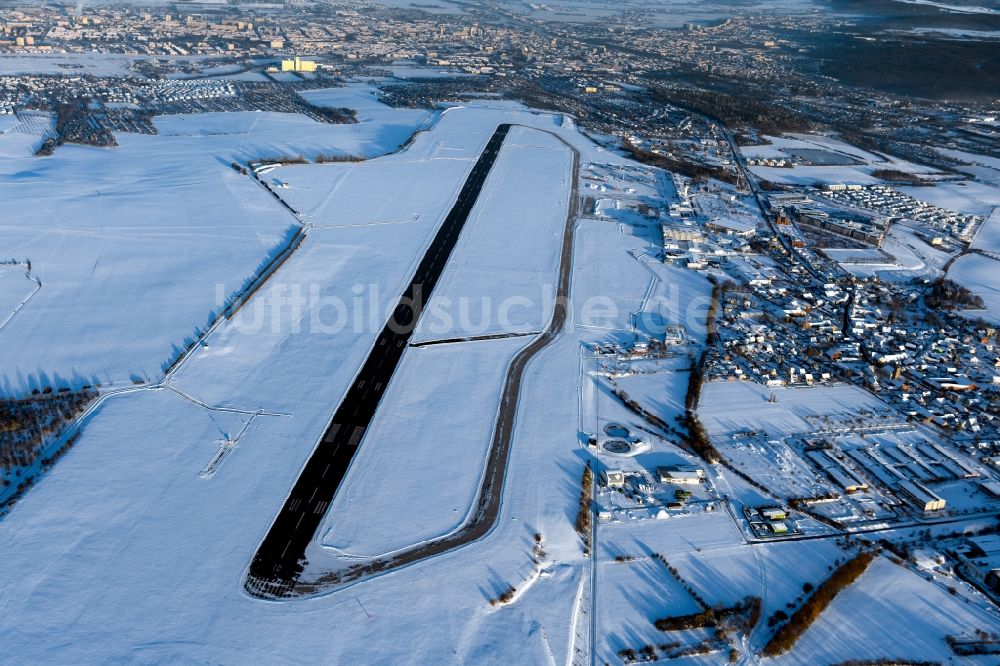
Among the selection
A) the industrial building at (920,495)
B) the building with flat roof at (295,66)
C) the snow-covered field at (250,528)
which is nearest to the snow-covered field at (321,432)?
the snow-covered field at (250,528)

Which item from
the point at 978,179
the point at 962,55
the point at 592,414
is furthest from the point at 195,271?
the point at 962,55

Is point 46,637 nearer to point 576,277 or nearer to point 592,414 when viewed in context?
point 592,414

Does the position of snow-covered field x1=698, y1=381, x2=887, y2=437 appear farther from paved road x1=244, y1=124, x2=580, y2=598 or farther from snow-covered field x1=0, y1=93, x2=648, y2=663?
paved road x1=244, y1=124, x2=580, y2=598

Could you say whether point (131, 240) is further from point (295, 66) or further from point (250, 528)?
point (295, 66)

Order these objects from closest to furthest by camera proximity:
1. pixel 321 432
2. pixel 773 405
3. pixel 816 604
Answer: pixel 816 604
pixel 321 432
pixel 773 405

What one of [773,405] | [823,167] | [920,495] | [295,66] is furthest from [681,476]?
[295,66]

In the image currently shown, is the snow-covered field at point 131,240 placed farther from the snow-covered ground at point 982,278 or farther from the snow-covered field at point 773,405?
the snow-covered ground at point 982,278

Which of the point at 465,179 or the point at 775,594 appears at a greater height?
the point at 465,179

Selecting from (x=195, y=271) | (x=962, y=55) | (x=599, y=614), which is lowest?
(x=599, y=614)

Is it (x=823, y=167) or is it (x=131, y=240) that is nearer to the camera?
(x=131, y=240)
